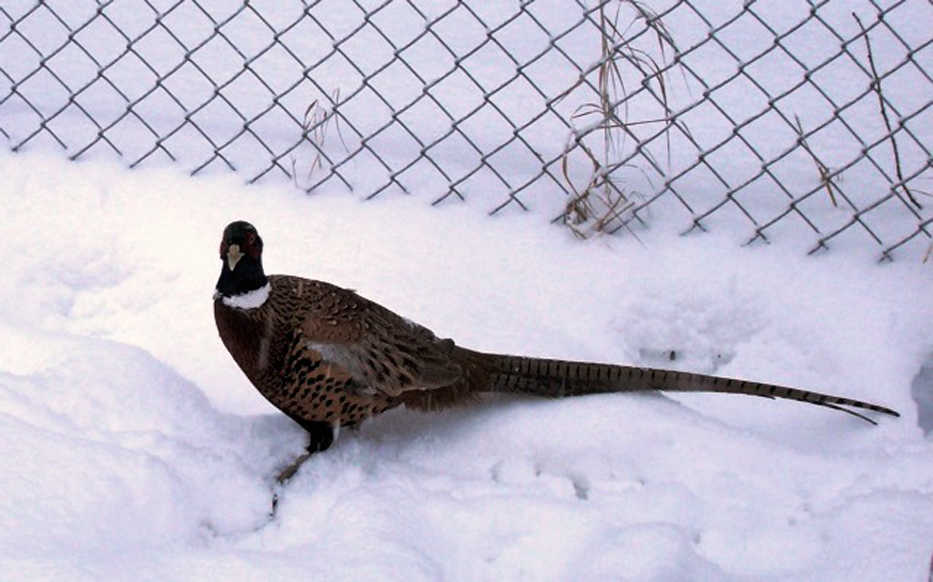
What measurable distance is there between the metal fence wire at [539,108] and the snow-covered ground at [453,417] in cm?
14

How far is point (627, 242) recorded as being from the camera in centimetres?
346

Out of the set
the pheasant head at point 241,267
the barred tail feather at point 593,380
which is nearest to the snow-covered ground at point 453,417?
the barred tail feather at point 593,380

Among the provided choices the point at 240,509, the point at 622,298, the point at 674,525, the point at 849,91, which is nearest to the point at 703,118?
the point at 849,91

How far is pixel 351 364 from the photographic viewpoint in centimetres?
272

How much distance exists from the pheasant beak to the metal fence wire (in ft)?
3.26

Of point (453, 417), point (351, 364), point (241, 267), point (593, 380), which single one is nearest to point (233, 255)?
point (241, 267)

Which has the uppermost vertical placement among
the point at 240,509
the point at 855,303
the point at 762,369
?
the point at 855,303

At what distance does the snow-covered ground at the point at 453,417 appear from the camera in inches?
92.4

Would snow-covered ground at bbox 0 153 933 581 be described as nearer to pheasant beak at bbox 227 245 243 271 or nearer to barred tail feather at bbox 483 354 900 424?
barred tail feather at bbox 483 354 900 424

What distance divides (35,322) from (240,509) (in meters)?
0.98

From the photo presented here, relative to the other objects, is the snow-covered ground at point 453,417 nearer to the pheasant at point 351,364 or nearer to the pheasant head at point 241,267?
the pheasant at point 351,364

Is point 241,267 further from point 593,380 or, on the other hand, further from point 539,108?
point 539,108

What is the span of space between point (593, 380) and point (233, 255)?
0.87 m

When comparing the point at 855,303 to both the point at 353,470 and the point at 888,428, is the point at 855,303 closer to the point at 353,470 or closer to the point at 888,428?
the point at 888,428
